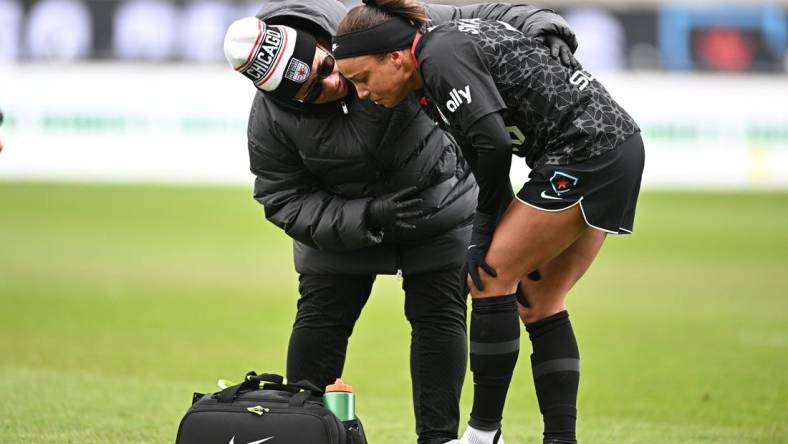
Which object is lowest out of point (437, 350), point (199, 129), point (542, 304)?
point (199, 129)

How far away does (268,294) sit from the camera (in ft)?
34.4

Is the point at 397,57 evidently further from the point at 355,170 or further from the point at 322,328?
the point at 322,328

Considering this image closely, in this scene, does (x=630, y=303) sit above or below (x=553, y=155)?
below

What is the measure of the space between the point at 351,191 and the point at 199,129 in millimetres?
14075

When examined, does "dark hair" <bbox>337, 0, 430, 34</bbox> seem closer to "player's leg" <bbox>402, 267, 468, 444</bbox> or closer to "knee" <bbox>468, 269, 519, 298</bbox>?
"knee" <bbox>468, 269, 519, 298</bbox>

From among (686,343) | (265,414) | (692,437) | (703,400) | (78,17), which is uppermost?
(265,414)

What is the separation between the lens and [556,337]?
14.9 ft

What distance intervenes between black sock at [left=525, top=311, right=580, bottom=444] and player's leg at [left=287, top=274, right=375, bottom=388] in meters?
0.83

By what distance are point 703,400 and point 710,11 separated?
13.9 m

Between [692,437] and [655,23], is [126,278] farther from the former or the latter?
[655,23]

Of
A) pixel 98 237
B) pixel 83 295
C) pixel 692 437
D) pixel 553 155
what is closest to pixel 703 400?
pixel 692 437

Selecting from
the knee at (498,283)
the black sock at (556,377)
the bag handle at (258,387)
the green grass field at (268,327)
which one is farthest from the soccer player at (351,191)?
the green grass field at (268,327)

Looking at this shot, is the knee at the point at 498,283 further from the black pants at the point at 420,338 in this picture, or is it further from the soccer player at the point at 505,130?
the black pants at the point at 420,338

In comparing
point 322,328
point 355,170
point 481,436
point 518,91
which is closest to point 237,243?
point 322,328
